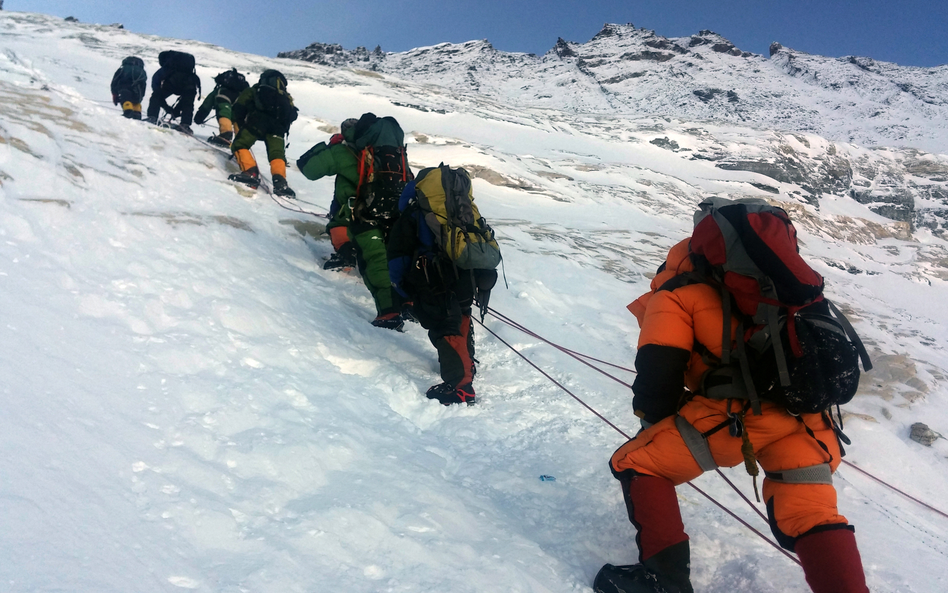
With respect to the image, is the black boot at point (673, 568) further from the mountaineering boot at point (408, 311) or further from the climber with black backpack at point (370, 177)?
the climber with black backpack at point (370, 177)

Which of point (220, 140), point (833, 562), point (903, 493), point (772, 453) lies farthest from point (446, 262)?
point (220, 140)

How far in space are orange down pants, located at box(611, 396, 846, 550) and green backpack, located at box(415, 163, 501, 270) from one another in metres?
1.74

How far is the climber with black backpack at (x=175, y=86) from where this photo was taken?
8.30 m

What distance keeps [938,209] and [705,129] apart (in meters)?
12.5

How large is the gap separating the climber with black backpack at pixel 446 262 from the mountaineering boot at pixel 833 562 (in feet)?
7.05


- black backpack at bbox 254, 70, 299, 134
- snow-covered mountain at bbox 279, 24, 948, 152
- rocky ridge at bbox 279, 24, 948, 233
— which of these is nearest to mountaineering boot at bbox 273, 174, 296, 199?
black backpack at bbox 254, 70, 299, 134

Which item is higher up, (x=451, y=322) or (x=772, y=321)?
(x=772, y=321)

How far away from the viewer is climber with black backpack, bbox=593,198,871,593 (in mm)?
1791

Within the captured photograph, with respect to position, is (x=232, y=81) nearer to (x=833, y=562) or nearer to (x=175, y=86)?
(x=175, y=86)

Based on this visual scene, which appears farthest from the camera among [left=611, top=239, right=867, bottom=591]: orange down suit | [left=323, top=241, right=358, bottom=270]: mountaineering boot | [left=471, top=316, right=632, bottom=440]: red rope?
[left=323, top=241, right=358, bottom=270]: mountaineering boot

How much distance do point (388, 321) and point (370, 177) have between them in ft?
4.36

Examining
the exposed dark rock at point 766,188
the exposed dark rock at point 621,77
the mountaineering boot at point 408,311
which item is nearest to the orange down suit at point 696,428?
the mountaineering boot at point 408,311

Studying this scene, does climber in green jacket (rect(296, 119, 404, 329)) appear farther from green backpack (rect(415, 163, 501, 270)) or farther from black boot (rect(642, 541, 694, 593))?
black boot (rect(642, 541, 694, 593))

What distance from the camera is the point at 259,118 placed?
6.58 m
